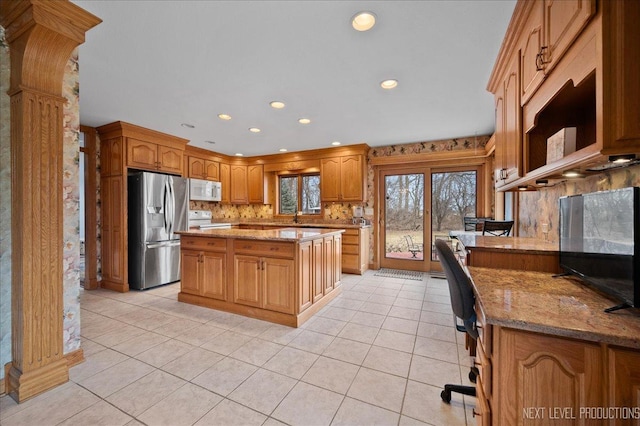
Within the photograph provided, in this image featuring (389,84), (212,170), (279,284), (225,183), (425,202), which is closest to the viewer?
(389,84)

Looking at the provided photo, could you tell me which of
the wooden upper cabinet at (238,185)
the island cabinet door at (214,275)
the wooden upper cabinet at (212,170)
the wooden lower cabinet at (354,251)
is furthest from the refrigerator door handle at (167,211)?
the wooden lower cabinet at (354,251)

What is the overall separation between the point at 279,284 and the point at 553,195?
102 inches

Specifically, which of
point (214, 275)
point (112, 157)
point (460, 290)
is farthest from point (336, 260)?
point (112, 157)

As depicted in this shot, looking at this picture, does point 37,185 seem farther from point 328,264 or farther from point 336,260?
point 336,260

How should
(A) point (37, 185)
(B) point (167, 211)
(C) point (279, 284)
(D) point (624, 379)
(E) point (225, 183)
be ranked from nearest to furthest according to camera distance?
(D) point (624, 379), (A) point (37, 185), (C) point (279, 284), (B) point (167, 211), (E) point (225, 183)

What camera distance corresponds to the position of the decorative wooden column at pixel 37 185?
1669mm

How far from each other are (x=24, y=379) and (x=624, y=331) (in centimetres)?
305

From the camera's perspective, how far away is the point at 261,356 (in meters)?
2.18

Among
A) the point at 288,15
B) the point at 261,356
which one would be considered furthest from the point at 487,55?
the point at 261,356

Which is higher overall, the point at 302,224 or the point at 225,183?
the point at 225,183

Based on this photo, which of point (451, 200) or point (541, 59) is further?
point (451, 200)

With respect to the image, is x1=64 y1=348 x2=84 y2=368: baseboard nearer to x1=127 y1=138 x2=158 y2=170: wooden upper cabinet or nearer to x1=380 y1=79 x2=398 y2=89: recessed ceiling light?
x1=127 y1=138 x2=158 y2=170: wooden upper cabinet

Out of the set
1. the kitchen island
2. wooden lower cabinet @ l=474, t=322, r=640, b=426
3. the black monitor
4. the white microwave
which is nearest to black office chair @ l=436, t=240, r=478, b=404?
wooden lower cabinet @ l=474, t=322, r=640, b=426

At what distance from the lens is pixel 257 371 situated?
1.97 meters
